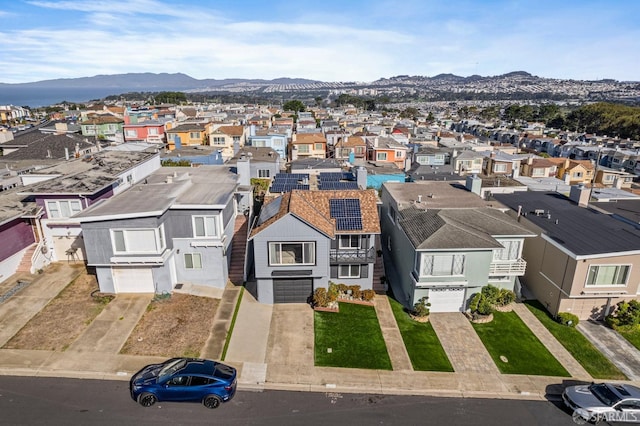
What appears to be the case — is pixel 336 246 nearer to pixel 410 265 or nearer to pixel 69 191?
pixel 410 265

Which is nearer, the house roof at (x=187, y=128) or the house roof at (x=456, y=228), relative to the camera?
the house roof at (x=456, y=228)

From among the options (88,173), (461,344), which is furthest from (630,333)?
(88,173)

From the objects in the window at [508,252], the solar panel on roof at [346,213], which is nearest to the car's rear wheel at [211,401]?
the solar panel on roof at [346,213]

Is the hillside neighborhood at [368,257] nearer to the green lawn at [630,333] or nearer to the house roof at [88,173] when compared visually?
the green lawn at [630,333]

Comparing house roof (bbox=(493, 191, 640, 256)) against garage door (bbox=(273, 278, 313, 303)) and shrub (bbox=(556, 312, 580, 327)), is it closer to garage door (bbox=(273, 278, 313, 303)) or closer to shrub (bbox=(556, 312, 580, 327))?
shrub (bbox=(556, 312, 580, 327))

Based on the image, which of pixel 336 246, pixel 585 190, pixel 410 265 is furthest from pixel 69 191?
pixel 585 190

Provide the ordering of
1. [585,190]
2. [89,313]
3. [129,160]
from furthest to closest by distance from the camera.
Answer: [129,160] < [585,190] < [89,313]
